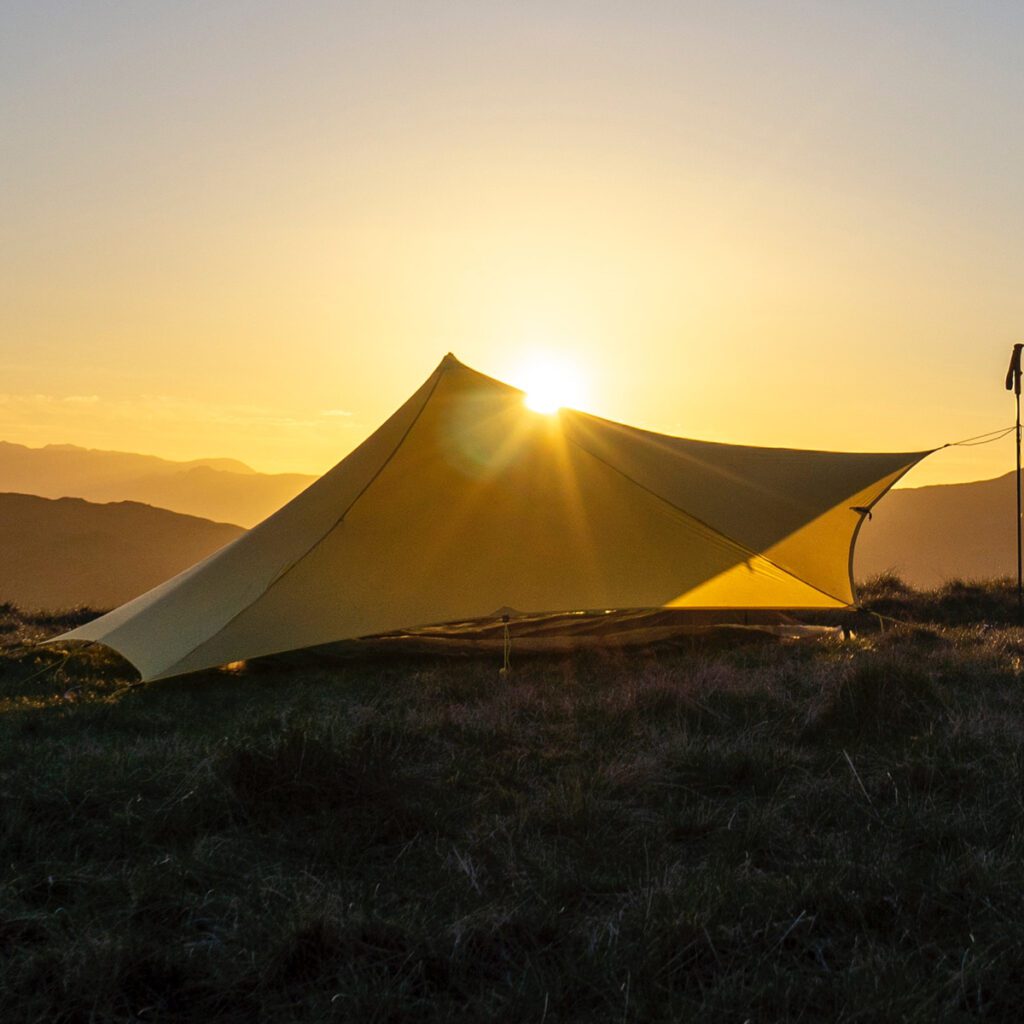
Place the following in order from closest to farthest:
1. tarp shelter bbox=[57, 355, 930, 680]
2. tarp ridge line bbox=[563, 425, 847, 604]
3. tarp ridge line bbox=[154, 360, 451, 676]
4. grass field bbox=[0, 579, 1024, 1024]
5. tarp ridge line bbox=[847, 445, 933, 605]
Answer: grass field bbox=[0, 579, 1024, 1024]
tarp ridge line bbox=[154, 360, 451, 676]
tarp shelter bbox=[57, 355, 930, 680]
tarp ridge line bbox=[563, 425, 847, 604]
tarp ridge line bbox=[847, 445, 933, 605]

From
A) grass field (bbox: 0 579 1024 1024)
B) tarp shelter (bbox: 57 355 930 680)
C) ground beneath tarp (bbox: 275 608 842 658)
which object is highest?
tarp shelter (bbox: 57 355 930 680)

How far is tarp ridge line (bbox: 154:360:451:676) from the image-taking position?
5586 mm

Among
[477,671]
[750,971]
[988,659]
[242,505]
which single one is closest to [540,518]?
[477,671]

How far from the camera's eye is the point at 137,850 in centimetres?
278

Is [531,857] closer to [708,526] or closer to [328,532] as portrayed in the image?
[328,532]

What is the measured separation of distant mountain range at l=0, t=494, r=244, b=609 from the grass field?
110 ft

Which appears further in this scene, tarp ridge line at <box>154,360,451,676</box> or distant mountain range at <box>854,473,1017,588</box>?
distant mountain range at <box>854,473,1017,588</box>

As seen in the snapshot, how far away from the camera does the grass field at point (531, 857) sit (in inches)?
79.3

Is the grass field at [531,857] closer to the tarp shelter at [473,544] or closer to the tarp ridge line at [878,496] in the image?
the tarp shelter at [473,544]

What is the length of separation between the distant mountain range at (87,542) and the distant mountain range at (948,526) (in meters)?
33.5

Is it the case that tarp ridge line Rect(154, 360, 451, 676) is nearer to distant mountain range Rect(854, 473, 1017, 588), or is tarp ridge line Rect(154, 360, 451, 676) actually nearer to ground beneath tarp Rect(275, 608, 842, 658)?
ground beneath tarp Rect(275, 608, 842, 658)

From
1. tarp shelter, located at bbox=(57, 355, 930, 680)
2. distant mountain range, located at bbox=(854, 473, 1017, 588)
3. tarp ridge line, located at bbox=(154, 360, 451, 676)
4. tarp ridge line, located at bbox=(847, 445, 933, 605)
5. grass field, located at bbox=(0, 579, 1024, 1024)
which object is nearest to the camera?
grass field, located at bbox=(0, 579, 1024, 1024)

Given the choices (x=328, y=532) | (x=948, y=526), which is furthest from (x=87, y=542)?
(x=948, y=526)

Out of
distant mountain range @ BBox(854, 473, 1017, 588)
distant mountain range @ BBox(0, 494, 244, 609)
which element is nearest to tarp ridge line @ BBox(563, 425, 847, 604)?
distant mountain range @ BBox(0, 494, 244, 609)
